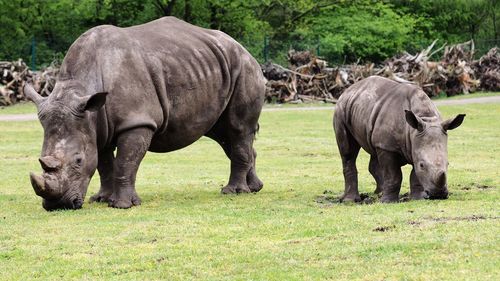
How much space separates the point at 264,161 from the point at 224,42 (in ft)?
17.2

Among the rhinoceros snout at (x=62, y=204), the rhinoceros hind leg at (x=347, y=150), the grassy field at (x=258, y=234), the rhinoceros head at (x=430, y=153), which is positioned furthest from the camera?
the rhinoceros hind leg at (x=347, y=150)

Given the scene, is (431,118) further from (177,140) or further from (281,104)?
(281,104)

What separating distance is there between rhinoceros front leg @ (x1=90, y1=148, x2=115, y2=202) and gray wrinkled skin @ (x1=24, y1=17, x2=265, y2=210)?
12 millimetres

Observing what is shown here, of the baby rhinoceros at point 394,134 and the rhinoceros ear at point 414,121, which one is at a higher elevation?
the rhinoceros ear at point 414,121

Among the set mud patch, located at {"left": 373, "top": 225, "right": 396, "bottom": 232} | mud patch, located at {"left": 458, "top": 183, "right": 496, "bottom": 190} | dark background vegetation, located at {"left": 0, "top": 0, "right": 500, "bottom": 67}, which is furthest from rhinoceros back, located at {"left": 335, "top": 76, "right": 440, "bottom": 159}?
dark background vegetation, located at {"left": 0, "top": 0, "right": 500, "bottom": 67}

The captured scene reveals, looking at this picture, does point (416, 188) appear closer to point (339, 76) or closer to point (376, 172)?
point (376, 172)

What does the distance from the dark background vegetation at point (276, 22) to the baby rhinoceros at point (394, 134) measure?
28.1 meters

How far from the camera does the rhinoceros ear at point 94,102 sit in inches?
440

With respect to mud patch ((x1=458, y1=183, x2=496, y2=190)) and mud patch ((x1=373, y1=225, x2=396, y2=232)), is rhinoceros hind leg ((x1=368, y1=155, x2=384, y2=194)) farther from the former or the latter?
mud patch ((x1=373, y1=225, x2=396, y2=232))

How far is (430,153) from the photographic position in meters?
11.0

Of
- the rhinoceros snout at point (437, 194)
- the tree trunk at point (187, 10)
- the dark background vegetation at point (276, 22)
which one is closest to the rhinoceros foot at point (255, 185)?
the rhinoceros snout at point (437, 194)

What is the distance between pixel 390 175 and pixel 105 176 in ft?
11.5

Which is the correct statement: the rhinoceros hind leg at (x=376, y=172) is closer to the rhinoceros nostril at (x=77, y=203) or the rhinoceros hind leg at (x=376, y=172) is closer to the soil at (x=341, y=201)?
the soil at (x=341, y=201)

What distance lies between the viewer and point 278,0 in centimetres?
4903
